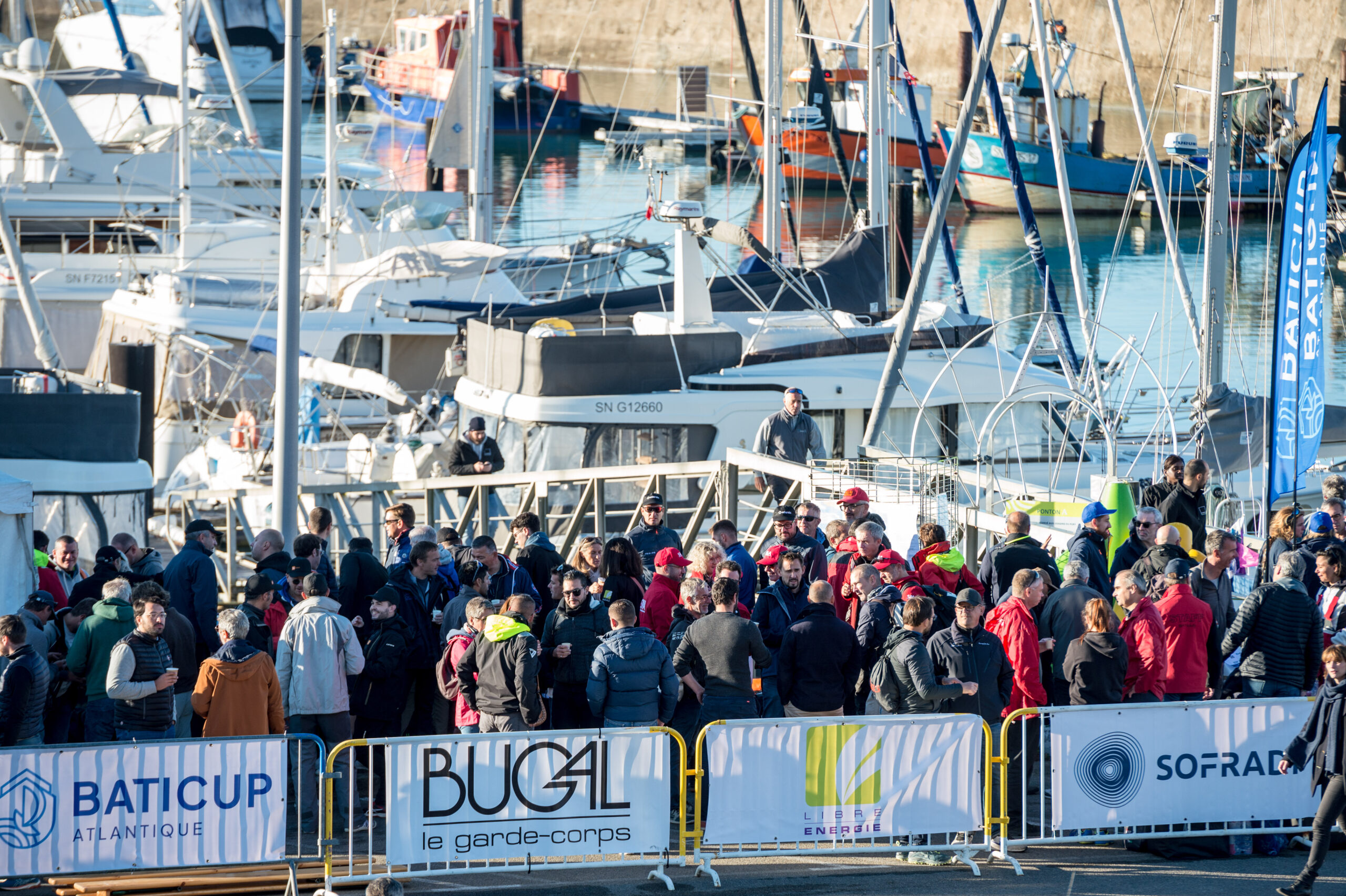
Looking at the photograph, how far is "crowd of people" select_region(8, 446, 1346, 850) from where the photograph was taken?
8.30 metres

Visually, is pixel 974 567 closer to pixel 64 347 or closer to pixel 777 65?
pixel 777 65

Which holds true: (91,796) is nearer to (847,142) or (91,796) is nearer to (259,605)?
(259,605)

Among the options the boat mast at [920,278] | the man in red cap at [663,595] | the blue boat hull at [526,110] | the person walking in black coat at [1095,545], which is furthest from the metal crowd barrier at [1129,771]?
the blue boat hull at [526,110]

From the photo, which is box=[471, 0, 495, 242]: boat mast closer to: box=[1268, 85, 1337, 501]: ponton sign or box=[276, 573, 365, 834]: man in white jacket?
box=[1268, 85, 1337, 501]: ponton sign

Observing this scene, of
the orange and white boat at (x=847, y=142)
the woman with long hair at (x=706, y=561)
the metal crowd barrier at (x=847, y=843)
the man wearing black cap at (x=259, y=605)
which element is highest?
the orange and white boat at (x=847, y=142)

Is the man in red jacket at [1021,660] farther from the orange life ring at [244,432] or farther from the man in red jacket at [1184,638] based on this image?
the orange life ring at [244,432]

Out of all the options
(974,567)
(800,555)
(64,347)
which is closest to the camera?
(800,555)

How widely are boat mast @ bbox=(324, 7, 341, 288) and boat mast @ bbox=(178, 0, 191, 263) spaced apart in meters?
2.27

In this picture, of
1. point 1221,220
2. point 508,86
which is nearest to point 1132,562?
point 1221,220

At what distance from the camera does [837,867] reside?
8266mm

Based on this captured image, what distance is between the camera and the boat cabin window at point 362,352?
79.1 feet

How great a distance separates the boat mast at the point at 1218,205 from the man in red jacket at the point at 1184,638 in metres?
6.33

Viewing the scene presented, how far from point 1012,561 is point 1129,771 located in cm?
209

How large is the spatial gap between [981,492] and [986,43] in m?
4.12
